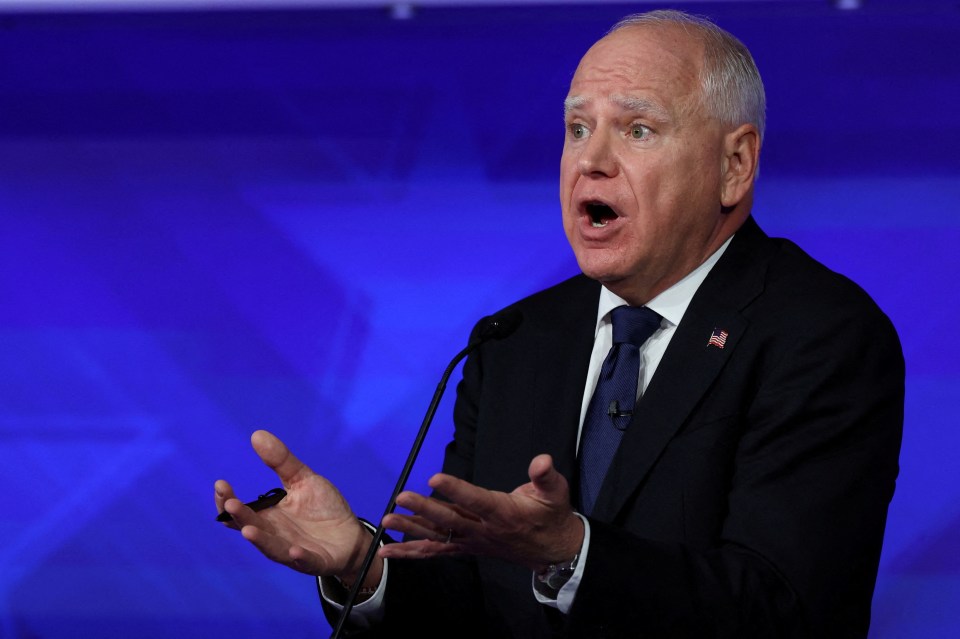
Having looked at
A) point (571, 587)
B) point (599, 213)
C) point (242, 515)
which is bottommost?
point (571, 587)

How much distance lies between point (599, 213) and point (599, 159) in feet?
0.36

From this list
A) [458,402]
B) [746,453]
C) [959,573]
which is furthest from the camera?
[959,573]

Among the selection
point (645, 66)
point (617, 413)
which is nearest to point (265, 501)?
point (617, 413)

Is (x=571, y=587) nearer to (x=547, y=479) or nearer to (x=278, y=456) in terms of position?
(x=547, y=479)

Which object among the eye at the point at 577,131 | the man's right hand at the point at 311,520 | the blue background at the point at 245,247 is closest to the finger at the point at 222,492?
the man's right hand at the point at 311,520

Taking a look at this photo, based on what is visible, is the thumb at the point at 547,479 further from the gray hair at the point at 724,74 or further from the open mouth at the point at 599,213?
the gray hair at the point at 724,74

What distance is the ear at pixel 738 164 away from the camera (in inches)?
90.8

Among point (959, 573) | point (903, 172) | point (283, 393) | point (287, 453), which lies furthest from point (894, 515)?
point (287, 453)

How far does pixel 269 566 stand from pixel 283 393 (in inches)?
17.7

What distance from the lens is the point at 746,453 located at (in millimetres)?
2037

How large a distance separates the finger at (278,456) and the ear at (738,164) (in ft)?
2.93

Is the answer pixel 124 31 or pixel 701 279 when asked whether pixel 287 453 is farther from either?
pixel 124 31

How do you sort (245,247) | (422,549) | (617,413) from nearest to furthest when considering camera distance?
1. (422,549)
2. (617,413)
3. (245,247)

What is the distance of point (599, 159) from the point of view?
87.7 inches
